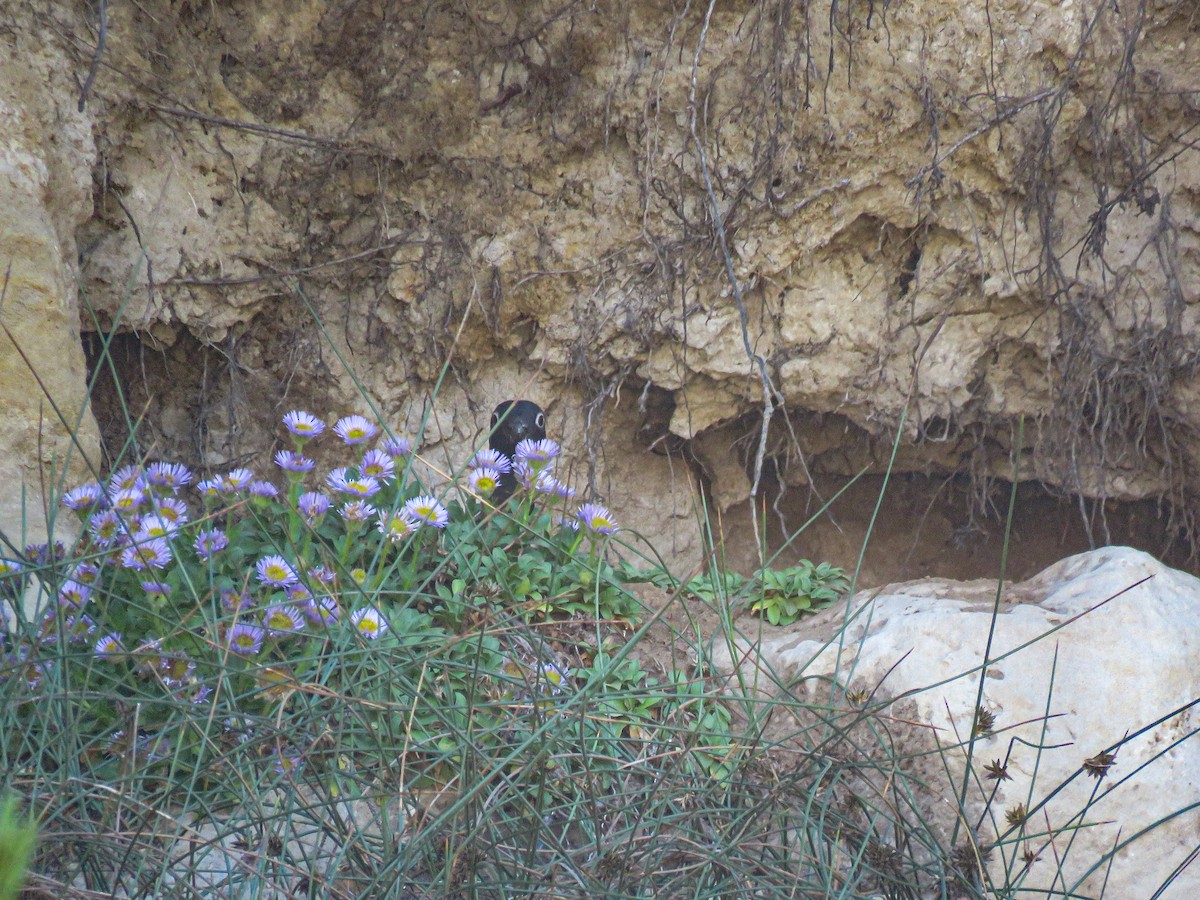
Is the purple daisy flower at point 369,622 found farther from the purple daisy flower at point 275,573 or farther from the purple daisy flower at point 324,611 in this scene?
the purple daisy flower at point 275,573

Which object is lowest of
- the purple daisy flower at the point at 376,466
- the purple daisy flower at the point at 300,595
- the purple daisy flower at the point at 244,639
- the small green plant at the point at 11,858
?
the small green plant at the point at 11,858

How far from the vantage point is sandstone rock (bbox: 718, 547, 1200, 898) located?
183 centimetres

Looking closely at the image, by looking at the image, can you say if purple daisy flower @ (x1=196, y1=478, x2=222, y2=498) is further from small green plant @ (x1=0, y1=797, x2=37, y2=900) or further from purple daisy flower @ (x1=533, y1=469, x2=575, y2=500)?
small green plant @ (x1=0, y1=797, x2=37, y2=900)

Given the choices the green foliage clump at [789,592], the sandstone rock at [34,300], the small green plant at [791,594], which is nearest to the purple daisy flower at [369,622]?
the sandstone rock at [34,300]

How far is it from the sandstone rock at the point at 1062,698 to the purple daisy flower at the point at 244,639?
34.5 inches

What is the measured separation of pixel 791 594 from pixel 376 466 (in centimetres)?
125

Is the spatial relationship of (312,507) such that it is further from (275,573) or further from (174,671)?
(174,671)

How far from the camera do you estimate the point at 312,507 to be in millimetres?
1972

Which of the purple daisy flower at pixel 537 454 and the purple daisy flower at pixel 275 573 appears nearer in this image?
the purple daisy flower at pixel 275 573

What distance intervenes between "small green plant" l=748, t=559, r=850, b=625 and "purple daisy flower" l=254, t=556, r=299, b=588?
4.30 feet

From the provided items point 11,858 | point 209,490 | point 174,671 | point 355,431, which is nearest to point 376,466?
point 355,431

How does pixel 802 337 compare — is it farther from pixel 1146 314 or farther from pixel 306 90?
pixel 306 90

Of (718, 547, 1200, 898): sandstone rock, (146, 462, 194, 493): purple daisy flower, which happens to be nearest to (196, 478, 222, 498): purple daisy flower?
(146, 462, 194, 493): purple daisy flower

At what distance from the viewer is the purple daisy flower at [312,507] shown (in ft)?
6.47
